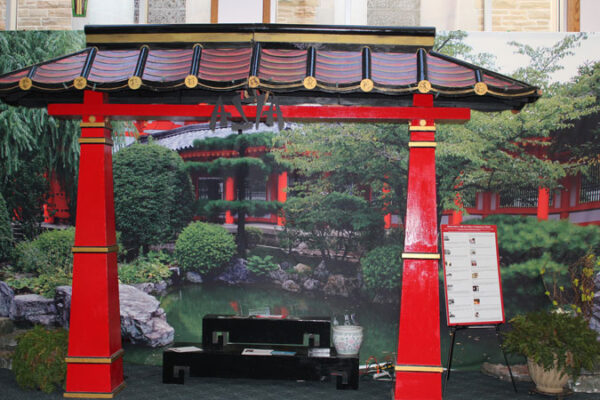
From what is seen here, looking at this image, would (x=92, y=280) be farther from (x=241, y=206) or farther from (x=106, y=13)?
(x=106, y=13)

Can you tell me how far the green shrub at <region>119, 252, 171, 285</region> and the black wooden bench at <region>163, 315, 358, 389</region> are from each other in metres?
1.11

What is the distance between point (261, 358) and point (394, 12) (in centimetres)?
436

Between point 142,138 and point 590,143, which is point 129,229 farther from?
point 590,143

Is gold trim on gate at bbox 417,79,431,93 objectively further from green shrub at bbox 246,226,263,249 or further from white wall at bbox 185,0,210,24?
white wall at bbox 185,0,210,24

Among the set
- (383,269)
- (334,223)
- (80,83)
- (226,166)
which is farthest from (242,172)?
(80,83)

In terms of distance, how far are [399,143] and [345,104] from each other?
4.39 feet

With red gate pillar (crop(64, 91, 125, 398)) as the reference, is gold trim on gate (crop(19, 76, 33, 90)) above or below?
above

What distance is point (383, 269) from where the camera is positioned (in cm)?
565

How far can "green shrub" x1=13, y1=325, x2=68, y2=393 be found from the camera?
170 inches

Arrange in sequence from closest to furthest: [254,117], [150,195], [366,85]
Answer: [366,85] → [254,117] → [150,195]

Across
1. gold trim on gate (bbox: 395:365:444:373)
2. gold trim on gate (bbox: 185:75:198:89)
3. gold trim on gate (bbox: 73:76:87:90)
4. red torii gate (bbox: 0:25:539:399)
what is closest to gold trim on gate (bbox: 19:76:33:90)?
red torii gate (bbox: 0:25:539:399)

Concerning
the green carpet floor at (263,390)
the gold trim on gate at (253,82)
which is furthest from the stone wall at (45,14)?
the green carpet floor at (263,390)

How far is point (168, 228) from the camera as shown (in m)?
5.85

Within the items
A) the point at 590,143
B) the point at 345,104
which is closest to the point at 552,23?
the point at 590,143
